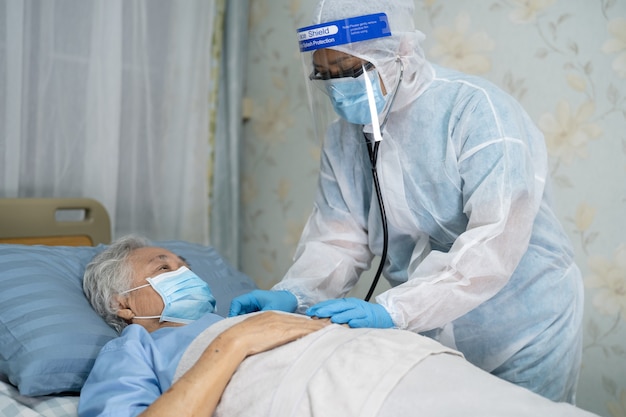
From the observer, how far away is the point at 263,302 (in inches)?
63.0

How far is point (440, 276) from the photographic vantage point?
1.36 metres

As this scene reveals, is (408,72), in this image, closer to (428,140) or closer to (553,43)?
(428,140)

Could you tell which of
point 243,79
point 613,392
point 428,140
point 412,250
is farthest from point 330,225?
point 243,79

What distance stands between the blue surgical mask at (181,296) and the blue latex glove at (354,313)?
0.37 metres

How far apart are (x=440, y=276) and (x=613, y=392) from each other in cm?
110

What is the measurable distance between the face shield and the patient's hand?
1.51ft

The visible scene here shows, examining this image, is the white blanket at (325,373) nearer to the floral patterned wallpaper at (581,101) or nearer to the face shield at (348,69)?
the face shield at (348,69)

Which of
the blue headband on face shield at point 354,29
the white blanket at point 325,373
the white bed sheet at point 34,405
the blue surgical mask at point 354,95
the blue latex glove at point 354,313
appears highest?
the blue headband on face shield at point 354,29

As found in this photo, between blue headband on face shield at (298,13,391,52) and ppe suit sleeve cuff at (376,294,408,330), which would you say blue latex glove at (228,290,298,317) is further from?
blue headband on face shield at (298,13,391,52)

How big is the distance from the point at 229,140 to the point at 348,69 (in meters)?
1.37

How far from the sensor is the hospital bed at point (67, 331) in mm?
1112

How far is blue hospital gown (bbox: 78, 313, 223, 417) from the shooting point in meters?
1.24

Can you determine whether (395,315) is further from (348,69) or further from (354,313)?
(348,69)

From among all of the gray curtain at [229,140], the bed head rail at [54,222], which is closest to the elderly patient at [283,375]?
the bed head rail at [54,222]
